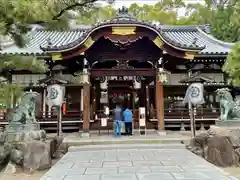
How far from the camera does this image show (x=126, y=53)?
1230 centimetres

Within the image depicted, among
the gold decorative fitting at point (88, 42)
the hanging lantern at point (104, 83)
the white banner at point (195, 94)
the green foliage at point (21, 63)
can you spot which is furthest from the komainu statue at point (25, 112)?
the hanging lantern at point (104, 83)

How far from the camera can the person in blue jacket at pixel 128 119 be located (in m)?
11.3

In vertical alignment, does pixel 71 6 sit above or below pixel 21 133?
above

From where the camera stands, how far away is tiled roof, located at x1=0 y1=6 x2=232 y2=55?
11211 mm

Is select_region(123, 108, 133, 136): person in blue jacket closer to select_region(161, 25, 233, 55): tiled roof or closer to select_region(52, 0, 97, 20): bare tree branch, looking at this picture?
select_region(52, 0, 97, 20): bare tree branch

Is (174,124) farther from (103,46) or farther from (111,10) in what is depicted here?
(111,10)

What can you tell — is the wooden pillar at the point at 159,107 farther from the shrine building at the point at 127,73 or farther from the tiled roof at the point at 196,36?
the tiled roof at the point at 196,36

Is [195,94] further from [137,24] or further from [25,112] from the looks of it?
[25,112]

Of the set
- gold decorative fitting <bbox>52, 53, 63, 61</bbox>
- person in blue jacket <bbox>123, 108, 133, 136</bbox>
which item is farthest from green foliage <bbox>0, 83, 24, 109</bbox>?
person in blue jacket <bbox>123, 108, 133, 136</bbox>

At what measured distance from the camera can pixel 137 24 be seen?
11211 millimetres

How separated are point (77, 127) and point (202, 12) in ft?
91.7

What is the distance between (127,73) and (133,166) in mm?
6465

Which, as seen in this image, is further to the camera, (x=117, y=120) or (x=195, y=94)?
(x=117, y=120)

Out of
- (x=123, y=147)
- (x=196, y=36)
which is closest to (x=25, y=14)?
(x=123, y=147)
